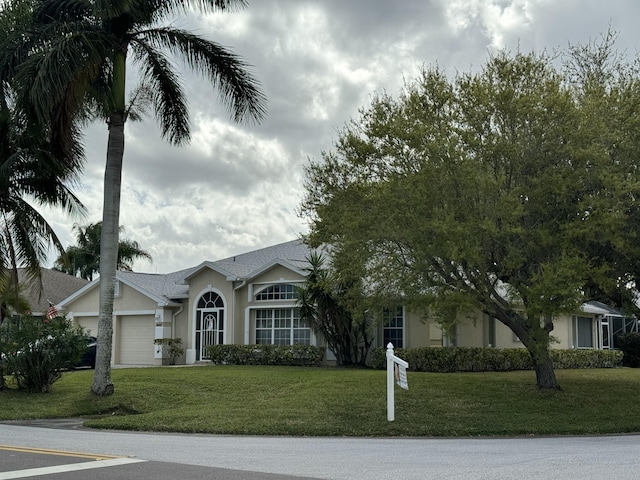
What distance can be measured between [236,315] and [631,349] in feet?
60.2

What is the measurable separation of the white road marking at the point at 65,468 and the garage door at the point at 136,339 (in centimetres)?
2281

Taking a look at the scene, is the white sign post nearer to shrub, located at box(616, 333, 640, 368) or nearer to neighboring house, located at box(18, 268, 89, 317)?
shrub, located at box(616, 333, 640, 368)

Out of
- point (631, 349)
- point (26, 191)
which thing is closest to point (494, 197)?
point (26, 191)

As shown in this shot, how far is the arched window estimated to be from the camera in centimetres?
3055

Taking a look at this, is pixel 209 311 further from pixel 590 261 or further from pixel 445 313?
pixel 590 261

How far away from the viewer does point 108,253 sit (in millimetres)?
18484

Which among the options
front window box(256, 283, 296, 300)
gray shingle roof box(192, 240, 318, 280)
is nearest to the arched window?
gray shingle roof box(192, 240, 318, 280)

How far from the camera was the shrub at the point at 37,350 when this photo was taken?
19.7m

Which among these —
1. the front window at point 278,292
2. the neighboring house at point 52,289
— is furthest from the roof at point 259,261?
the neighboring house at point 52,289

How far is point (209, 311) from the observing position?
30875mm

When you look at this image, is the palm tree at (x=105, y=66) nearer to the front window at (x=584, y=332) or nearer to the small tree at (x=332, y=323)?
the small tree at (x=332, y=323)

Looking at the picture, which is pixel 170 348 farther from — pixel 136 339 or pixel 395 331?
pixel 395 331

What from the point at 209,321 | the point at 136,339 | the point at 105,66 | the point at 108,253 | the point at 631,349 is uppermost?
the point at 105,66

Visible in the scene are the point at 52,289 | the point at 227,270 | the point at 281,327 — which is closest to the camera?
the point at 281,327
